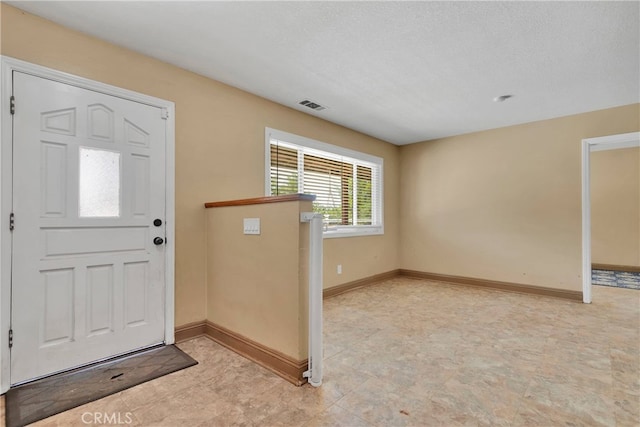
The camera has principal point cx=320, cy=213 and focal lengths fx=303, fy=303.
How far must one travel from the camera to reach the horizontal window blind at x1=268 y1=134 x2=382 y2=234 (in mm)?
3662

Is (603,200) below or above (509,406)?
above

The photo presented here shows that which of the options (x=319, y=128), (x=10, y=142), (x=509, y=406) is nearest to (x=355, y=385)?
(x=509, y=406)

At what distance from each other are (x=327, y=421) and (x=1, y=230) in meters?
2.27

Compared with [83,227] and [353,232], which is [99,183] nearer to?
[83,227]

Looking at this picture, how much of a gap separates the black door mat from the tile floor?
0.33ft

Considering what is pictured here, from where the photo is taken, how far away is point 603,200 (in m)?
6.16

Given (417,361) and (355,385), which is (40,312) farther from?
(417,361)

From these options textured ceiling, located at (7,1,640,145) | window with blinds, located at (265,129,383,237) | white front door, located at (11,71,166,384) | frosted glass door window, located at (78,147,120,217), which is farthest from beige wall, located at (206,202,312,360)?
textured ceiling, located at (7,1,640,145)

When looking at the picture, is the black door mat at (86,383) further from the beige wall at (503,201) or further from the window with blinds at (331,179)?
the beige wall at (503,201)

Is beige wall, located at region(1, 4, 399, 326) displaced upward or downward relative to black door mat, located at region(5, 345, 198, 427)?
upward

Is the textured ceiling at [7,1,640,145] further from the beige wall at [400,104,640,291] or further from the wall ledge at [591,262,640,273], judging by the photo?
the wall ledge at [591,262,640,273]

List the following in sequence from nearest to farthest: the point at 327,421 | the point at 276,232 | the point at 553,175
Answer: the point at 327,421 → the point at 276,232 → the point at 553,175

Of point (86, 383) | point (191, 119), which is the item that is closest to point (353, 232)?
point (191, 119)

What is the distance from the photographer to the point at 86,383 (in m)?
1.98
